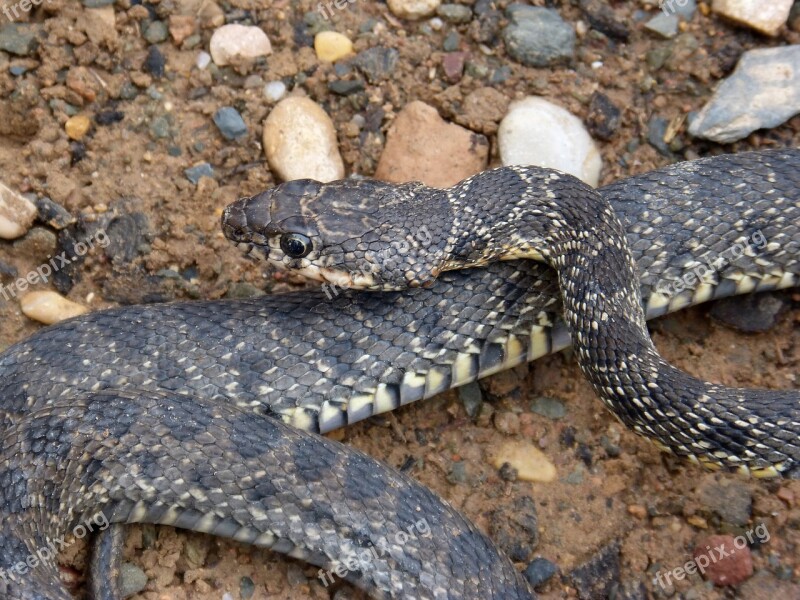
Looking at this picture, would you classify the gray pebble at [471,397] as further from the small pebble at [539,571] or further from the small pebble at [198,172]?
the small pebble at [198,172]

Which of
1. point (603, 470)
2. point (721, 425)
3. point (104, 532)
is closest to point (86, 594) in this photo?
→ point (104, 532)

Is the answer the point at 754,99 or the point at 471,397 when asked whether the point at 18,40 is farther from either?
the point at 754,99

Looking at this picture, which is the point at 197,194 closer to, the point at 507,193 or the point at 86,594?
the point at 507,193

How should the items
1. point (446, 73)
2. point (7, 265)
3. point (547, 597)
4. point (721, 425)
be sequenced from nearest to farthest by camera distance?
1. point (721, 425)
2. point (547, 597)
3. point (7, 265)
4. point (446, 73)

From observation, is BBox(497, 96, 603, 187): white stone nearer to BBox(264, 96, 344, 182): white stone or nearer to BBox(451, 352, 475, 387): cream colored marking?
BBox(264, 96, 344, 182): white stone

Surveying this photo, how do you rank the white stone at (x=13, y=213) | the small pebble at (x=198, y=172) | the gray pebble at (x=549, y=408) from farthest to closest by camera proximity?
the small pebble at (x=198, y=172) < the white stone at (x=13, y=213) < the gray pebble at (x=549, y=408)

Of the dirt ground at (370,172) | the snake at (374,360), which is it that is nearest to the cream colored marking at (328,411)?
the snake at (374,360)
